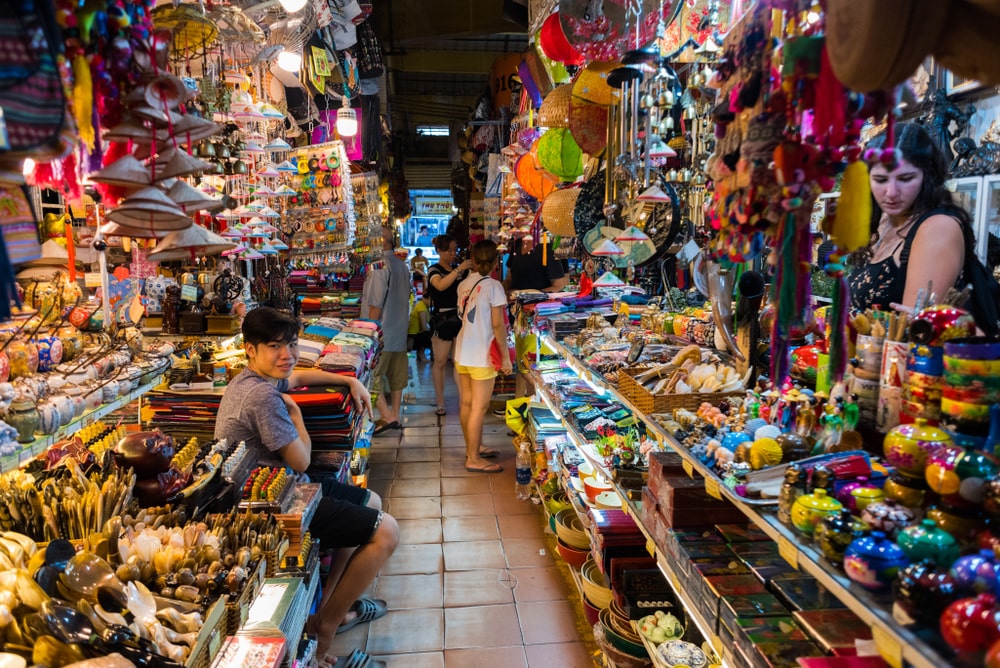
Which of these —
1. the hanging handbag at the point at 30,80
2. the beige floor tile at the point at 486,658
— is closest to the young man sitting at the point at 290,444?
the beige floor tile at the point at 486,658

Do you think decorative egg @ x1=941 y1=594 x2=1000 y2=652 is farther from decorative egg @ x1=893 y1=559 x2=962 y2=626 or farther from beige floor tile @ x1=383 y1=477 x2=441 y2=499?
beige floor tile @ x1=383 y1=477 x2=441 y2=499

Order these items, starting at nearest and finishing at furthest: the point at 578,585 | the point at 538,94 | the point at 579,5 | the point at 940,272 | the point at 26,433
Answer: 1. the point at 26,433
2. the point at 940,272
3. the point at 579,5
4. the point at 578,585
5. the point at 538,94

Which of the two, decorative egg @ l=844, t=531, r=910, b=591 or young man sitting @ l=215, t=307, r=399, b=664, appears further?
young man sitting @ l=215, t=307, r=399, b=664

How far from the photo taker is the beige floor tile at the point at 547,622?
320 centimetres

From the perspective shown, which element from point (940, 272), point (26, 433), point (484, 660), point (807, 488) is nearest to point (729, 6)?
point (940, 272)

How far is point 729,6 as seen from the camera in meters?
2.43

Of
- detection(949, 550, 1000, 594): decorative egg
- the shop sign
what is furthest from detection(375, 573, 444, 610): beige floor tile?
the shop sign

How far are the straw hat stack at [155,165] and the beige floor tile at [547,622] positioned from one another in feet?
8.17

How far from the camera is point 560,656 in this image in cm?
305

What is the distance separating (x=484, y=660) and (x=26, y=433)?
2.11 meters

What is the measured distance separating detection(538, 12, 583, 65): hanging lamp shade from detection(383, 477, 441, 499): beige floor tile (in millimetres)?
3203

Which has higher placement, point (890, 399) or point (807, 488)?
point (890, 399)

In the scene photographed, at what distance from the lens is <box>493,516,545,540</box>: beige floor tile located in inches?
171

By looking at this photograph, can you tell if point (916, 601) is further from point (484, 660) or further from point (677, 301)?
point (677, 301)
